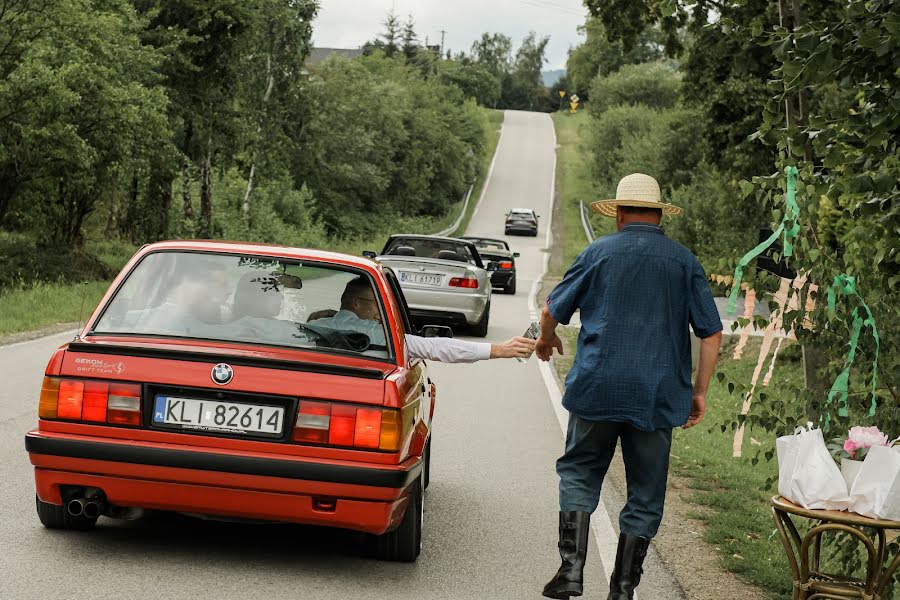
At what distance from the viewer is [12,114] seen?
25.6m

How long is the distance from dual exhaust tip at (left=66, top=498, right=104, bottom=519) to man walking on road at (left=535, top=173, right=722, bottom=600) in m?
1.96

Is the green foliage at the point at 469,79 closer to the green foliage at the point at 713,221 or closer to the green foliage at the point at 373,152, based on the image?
the green foliage at the point at 373,152

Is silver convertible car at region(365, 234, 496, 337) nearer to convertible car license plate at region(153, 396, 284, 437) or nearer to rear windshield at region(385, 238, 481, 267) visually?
rear windshield at region(385, 238, 481, 267)

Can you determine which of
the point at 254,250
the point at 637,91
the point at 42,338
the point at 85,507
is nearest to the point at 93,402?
the point at 85,507

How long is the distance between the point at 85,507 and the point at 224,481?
0.65 m

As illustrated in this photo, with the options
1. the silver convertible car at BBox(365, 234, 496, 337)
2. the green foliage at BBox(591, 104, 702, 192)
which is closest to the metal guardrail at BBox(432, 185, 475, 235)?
the green foliage at BBox(591, 104, 702, 192)

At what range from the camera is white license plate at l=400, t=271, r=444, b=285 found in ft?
66.3

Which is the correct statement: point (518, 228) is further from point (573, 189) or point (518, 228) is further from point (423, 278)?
point (423, 278)

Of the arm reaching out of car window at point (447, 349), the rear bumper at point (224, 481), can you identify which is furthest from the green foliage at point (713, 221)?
the rear bumper at point (224, 481)

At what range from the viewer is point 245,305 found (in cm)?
631

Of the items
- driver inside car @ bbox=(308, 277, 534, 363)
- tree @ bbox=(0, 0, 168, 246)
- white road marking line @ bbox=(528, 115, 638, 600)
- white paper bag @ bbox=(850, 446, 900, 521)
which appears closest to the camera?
white paper bag @ bbox=(850, 446, 900, 521)

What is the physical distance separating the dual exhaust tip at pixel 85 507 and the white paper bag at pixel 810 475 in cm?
286

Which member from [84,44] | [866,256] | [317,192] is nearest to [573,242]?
[317,192]

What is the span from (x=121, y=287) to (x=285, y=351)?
0.94 m
